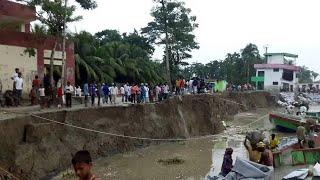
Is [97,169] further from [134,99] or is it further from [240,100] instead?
[240,100]

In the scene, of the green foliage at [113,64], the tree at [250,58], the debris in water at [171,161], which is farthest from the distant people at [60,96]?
the tree at [250,58]

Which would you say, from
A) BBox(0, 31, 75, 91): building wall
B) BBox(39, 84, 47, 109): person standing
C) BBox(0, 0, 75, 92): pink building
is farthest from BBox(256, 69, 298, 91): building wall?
BBox(39, 84, 47, 109): person standing

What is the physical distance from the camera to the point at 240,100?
52406 millimetres

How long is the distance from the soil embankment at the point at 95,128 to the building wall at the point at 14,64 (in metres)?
5.23

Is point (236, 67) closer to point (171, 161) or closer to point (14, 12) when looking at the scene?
point (14, 12)

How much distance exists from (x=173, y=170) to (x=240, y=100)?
3386cm

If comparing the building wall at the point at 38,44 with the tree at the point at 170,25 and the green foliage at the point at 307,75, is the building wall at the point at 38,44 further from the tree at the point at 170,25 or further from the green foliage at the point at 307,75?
the green foliage at the point at 307,75

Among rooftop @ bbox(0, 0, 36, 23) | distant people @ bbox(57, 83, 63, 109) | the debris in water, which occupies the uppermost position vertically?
rooftop @ bbox(0, 0, 36, 23)

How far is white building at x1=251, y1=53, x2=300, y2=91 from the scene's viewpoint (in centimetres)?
7019

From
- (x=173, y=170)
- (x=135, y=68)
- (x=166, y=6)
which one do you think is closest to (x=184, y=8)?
(x=166, y=6)

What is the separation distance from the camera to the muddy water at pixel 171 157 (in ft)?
60.7

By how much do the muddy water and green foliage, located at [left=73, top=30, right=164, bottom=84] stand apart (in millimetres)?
11862

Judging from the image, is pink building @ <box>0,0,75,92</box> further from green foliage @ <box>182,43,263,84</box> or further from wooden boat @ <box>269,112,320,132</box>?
green foliage @ <box>182,43,263,84</box>

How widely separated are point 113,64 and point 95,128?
66.1ft
